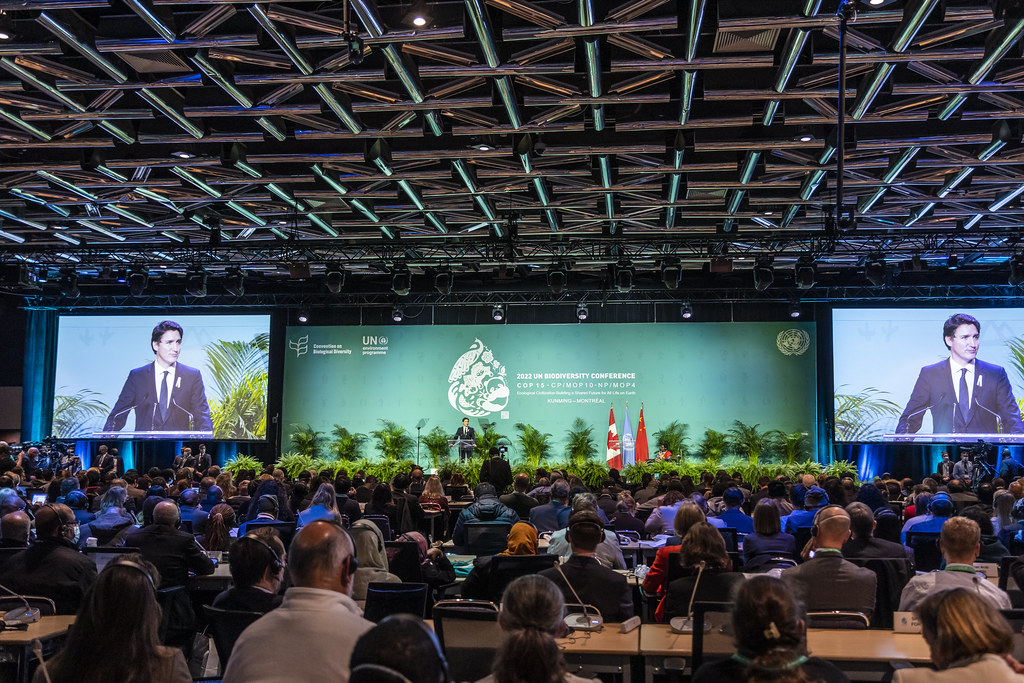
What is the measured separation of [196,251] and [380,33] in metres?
10.6

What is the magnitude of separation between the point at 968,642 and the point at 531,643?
1.31m

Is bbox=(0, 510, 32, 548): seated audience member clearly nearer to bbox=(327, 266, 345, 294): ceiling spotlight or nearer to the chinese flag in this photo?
bbox=(327, 266, 345, 294): ceiling spotlight

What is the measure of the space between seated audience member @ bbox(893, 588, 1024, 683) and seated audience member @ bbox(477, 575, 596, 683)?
41.7 inches

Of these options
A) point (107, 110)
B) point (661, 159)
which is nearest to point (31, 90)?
point (107, 110)

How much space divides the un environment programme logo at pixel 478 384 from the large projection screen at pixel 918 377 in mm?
6980

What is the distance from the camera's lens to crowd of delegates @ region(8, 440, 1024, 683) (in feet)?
8.07

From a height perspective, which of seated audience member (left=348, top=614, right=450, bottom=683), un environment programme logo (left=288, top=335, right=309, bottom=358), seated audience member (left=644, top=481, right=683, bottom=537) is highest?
un environment programme logo (left=288, top=335, right=309, bottom=358)

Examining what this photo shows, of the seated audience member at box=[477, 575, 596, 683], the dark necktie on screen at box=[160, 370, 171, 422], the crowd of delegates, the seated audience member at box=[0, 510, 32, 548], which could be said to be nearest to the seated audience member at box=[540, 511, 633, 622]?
the crowd of delegates

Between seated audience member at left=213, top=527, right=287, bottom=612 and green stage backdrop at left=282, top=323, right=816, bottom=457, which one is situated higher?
green stage backdrop at left=282, top=323, right=816, bottom=457

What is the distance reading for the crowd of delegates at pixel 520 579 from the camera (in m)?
2.46

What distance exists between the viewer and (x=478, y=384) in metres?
19.5

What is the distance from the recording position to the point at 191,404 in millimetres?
19344

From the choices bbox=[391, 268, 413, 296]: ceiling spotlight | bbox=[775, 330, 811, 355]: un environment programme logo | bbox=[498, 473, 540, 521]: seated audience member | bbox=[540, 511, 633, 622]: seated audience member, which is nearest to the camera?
bbox=[540, 511, 633, 622]: seated audience member

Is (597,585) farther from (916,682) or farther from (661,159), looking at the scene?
(661,159)
